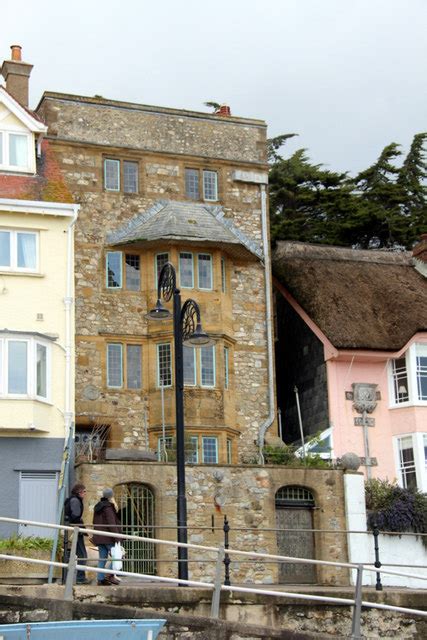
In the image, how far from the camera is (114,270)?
120 feet

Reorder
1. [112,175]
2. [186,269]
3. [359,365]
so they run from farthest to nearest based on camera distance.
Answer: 1. [359,365]
2. [112,175]
3. [186,269]

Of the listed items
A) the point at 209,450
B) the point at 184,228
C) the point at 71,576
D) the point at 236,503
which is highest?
the point at 184,228

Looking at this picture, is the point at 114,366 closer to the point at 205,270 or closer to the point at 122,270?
the point at 122,270

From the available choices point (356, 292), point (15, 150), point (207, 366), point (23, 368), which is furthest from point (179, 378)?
A: point (356, 292)

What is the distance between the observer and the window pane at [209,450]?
115ft

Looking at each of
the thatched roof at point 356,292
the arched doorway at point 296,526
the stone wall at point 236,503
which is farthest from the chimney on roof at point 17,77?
the arched doorway at point 296,526

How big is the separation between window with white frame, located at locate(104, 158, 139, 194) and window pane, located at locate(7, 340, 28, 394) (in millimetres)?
8506

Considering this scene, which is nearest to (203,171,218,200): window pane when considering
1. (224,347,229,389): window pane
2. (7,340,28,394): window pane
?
(224,347,229,389): window pane

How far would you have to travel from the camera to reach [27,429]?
29.5 m

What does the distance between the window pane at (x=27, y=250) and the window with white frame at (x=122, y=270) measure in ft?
17.1

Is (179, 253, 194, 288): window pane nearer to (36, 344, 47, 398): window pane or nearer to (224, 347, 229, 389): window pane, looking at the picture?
(224, 347, 229, 389): window pane

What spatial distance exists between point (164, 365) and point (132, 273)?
293 cm

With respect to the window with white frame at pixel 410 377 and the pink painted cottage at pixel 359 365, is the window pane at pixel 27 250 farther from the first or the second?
the window with white frame at pixel 410 377

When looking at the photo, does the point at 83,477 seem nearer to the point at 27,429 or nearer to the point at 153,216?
the point at 27,429
